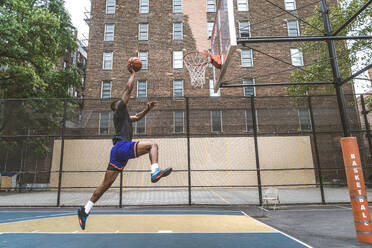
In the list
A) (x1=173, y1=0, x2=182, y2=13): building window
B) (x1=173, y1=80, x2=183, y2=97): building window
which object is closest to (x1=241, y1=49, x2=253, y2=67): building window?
(x1=173, y1=80, x2=183, y2=97): building window

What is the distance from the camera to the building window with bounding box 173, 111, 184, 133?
9.83 metres

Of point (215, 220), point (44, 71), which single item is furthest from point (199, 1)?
point (215, 220)

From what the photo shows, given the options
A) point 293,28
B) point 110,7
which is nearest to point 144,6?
point 110,7

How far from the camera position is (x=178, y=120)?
Result: 10.0 metres

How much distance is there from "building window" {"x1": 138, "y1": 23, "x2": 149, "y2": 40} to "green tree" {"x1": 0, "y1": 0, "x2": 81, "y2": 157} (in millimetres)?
5798

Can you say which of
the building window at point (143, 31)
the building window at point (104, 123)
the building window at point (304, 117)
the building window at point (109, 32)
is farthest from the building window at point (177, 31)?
the building window at point (304, 117)

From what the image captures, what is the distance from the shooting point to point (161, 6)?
20.3 m

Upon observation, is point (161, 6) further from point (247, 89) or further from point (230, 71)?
point (247, 89)

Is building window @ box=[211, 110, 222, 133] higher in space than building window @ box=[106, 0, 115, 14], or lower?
lower

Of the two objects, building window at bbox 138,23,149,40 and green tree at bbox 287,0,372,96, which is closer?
green tree at bbox 287,0,372,96

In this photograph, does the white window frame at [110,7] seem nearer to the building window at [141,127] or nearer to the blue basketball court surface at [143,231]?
the building window at [141,127]

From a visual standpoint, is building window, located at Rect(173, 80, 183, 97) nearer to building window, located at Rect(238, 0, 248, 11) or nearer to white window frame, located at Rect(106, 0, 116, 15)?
building window, located at Rect(238, 0, 248, 11)

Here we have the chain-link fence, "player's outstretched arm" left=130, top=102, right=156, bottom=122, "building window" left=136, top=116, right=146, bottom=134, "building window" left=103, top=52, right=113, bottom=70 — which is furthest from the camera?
"building window" left=103, top=52, right=113, bottom=70

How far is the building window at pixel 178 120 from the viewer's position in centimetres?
983
